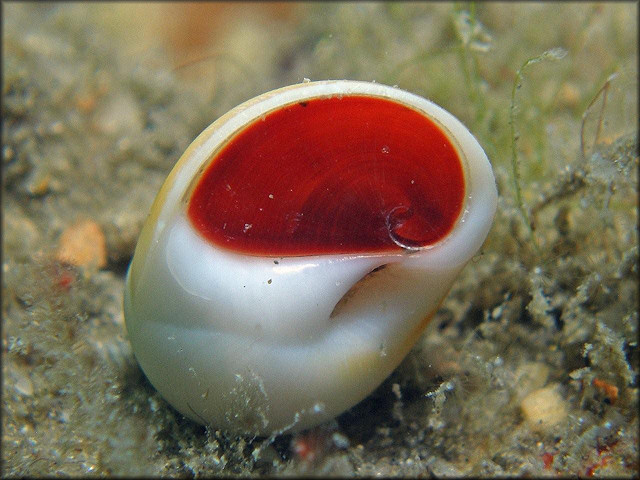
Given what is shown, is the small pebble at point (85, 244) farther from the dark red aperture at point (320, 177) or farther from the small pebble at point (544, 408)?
the small pebble at point (544, 408)

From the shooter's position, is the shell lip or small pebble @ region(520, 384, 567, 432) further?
small pebble @ region(520, 384, 567, 432)

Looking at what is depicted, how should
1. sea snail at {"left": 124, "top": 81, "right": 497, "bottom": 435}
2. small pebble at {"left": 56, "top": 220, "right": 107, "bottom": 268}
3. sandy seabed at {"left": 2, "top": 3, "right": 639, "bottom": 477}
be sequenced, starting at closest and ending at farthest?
sea snail at {"left": 124, "top": 81, "right": 497, "bottom": 435}, sandy seabed at {"left": 2, "top": 3, "right": 639, "bottom": 477}, small pebble at {"left": 56, "top": 220, "right": 107, "bottom": 268}

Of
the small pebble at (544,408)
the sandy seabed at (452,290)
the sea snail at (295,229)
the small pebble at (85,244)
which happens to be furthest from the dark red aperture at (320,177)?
the small pebble at (85,244)

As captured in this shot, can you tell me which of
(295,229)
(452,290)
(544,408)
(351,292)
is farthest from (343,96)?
(544,408)

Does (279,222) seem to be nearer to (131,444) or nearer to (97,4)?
(131,444)

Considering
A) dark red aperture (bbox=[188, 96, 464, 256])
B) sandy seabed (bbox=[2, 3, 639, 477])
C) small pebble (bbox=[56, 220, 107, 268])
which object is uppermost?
dark red aperture (bbox=[188, 96, 464, 256])

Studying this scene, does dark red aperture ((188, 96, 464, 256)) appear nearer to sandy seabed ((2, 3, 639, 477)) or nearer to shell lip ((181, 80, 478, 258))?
shell lip ((181, 80, 478, 258))

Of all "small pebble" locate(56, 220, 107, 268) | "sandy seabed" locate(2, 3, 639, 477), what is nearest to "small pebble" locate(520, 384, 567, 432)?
"sandy seabed" locate(2, 3, 639, 477)

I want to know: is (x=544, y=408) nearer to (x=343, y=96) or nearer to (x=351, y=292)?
(x=351, y=292)
